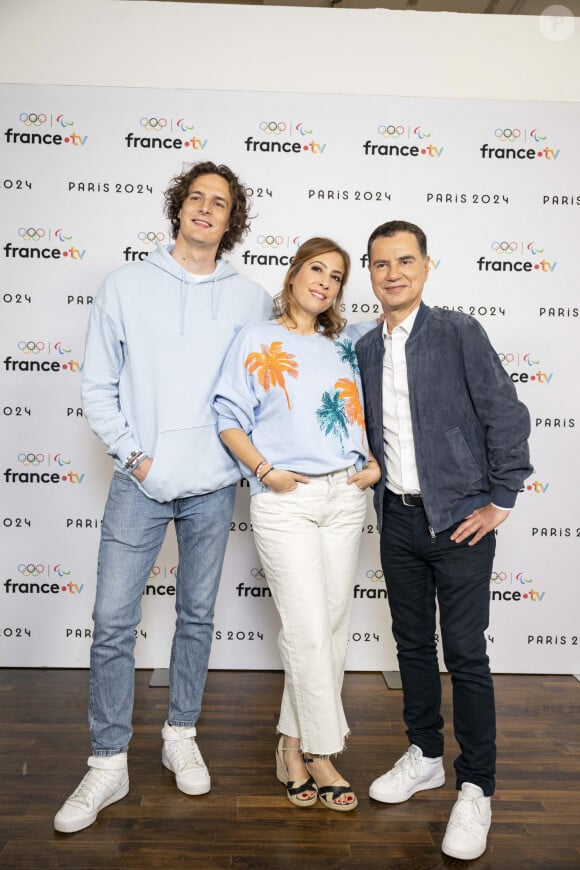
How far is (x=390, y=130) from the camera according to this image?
303 cm

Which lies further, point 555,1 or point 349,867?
point 555,1

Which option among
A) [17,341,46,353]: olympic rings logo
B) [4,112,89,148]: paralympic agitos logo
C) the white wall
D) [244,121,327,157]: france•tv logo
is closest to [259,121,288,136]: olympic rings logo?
[244,121,327,157]: france•tv logo

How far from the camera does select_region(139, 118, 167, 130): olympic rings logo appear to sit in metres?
2.99

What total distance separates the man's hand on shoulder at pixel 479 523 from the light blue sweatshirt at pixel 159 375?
27.0 inches

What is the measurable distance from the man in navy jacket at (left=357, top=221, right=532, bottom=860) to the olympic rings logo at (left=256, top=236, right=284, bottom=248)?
1064 millimetres

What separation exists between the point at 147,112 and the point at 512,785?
9.26ft

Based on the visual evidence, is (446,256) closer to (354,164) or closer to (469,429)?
(354,164)

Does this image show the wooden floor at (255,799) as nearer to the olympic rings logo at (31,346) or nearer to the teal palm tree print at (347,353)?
the teal palm tree print at (347,353)

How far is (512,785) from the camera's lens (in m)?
2.21

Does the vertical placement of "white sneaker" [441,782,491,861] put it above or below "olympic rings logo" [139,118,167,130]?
below

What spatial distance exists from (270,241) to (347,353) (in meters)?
1.11

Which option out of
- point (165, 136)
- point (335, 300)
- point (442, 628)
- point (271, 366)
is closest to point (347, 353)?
point (335, 300)

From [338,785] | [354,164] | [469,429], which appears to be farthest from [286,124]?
[338,785]

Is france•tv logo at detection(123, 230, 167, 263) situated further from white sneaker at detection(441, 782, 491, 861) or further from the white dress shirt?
white sneaker at detection(441, 782, 491, 861)
